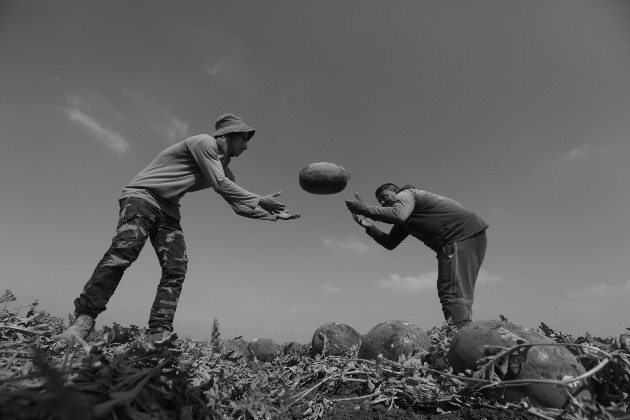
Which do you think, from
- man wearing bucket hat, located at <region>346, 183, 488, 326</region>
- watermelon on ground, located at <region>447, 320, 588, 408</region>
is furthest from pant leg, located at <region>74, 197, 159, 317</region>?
man wearing bucket hat, located at <region>346, 183, 488, 326</region>

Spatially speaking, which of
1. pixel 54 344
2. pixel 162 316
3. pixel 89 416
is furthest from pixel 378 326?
pixel 89 416

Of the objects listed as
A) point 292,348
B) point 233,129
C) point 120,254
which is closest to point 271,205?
point 233,129

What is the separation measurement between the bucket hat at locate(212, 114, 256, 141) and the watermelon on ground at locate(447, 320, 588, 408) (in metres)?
3.79

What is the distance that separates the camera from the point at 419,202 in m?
6.22

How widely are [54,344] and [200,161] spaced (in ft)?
8.42

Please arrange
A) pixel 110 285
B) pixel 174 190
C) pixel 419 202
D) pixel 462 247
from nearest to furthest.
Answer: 1. pixel 110 285
2. pixel 174 190
3. pixel 462 247
4. pixel 419 202

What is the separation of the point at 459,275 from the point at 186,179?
13.9ft

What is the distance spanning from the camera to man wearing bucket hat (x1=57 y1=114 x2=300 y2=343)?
160 inches

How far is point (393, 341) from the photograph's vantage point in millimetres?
4465

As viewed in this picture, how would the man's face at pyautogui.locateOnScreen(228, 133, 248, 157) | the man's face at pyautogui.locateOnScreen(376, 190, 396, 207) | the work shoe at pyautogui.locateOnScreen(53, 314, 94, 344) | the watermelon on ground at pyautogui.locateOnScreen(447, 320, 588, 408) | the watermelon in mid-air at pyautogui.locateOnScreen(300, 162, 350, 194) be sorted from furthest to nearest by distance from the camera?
the man's face at pyautogui.locateOnScreen(376, 190, 396, 207), the watermelon in mid-air at pyautogui.locateOnScreen(300, 162, 350, 194), the man's face at pyautogui.locateOnScreen(228, 133, 248, 157), the work shoe at pyautogui.locateOnScreen(53, 314, 94, 344), the watermelon on ground at pyautogui.locateOnScreen(447, 320, 588, 408)

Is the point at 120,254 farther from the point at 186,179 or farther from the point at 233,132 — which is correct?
the point at 233,132

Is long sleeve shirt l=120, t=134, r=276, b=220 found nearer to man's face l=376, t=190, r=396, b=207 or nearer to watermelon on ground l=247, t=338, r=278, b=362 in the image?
man's face l=376, t=190, r=396, b=207

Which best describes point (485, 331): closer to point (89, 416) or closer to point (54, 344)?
point (89, 416)

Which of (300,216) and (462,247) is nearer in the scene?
(300,216)
